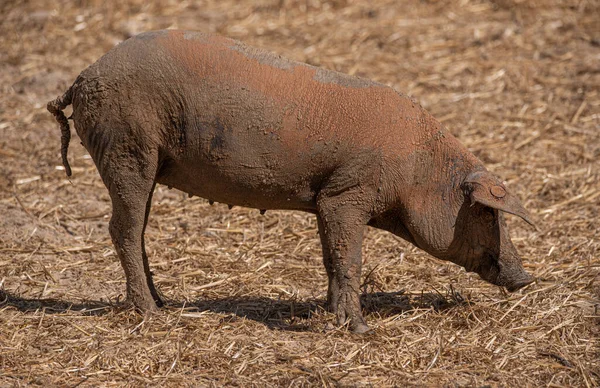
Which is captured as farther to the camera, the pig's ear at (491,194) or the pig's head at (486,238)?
the pig's head at (486,238)

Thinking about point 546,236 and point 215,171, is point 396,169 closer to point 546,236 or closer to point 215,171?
point 215,171

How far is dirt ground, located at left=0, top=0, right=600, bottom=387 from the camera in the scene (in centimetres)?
574

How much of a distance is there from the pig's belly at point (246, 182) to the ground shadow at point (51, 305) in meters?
1.12

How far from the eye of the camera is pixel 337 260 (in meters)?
6.23

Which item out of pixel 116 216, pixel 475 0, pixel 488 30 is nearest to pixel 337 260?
pixel 116 216

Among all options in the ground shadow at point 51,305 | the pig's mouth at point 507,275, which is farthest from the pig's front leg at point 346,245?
the ground shadow at point 51,305

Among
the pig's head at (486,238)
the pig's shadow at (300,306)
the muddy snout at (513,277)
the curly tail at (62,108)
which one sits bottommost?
the pig's shadow at (300,306)

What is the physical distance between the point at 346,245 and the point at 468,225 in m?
0.94

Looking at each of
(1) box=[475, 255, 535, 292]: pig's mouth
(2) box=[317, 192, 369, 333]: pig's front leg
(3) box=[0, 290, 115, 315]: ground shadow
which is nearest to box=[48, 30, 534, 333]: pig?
(2) box=[317, 192, 369, 333]: pig's front leg

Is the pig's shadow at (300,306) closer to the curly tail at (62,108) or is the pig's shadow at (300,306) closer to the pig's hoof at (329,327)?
the pig's hoof at (329,327)

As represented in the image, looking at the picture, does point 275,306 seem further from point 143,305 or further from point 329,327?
point 143,305

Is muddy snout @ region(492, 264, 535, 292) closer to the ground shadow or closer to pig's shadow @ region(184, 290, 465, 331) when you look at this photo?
pig's shadow @ region(184, 290, 465, 331)

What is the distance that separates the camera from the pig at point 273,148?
19.6 feet

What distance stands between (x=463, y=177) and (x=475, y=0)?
8595 mm
